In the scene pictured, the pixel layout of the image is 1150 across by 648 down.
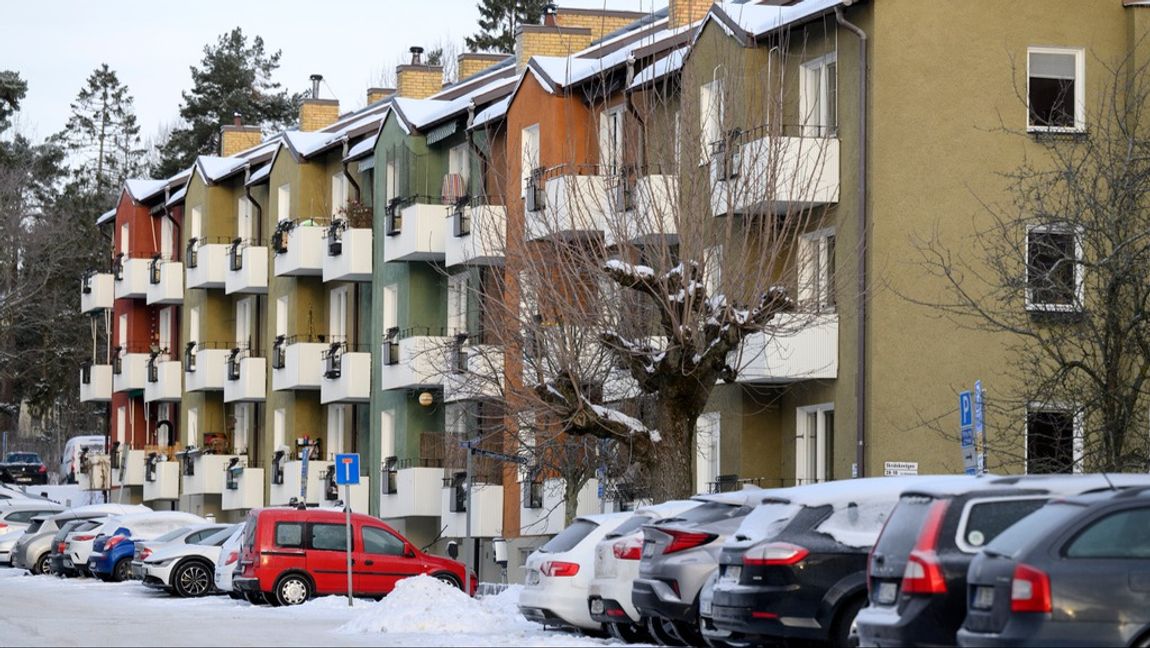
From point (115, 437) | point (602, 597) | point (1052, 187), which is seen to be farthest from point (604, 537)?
point (115, 437)

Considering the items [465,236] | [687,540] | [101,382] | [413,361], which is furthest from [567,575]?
[101,382]

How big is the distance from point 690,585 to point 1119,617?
731 cm

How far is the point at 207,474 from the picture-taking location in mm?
63438

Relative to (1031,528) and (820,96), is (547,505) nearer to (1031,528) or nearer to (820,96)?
(820,96)

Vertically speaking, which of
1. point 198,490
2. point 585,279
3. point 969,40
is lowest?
point 198,490

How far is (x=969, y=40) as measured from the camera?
33.4 m

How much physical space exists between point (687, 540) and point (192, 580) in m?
18.1

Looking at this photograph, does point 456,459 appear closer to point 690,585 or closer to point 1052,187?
point 1052,187

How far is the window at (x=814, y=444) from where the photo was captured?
34.6 meters

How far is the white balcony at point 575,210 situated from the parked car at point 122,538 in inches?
462

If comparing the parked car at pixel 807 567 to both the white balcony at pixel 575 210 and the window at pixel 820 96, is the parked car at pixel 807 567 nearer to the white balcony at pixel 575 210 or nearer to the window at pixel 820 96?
the white balcony at pixel 575 210

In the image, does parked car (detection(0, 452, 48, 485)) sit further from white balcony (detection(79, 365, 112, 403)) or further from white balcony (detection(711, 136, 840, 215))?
white balcony (detection(711, 136, 840, 215))

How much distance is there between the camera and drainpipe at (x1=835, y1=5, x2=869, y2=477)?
32.9 meters

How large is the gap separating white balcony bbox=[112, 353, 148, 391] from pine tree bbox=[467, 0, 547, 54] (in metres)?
26.5
